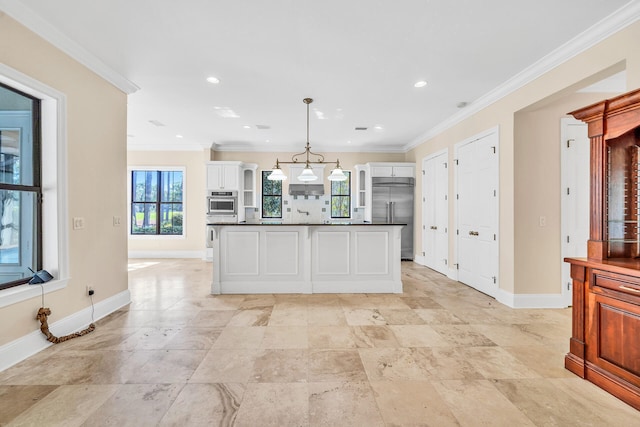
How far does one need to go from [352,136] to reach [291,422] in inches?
223

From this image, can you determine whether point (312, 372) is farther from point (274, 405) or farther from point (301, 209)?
point (301, 209)

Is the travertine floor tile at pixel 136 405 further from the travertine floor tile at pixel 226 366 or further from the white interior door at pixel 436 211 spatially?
the white interior door at pixel 436 211

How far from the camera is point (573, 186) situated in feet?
12.1

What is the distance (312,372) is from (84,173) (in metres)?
3.11

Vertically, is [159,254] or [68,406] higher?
[159,254]

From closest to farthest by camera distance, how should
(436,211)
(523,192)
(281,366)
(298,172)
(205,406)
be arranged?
(205,406) → (281,366) → (523,192) → (436,211) → (298,172)

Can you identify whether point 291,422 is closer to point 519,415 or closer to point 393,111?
point 519,415

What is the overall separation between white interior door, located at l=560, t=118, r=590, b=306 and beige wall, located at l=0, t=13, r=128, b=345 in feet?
18.5

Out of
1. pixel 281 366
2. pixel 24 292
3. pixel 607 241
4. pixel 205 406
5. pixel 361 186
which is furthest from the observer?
pixel 361 186

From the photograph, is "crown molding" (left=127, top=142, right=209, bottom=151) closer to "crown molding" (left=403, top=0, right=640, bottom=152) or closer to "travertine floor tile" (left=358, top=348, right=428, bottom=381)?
"crown molding" (left=403, top=0, right=640, bottom=152)

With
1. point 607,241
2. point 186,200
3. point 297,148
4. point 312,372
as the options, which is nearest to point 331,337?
point 312,372

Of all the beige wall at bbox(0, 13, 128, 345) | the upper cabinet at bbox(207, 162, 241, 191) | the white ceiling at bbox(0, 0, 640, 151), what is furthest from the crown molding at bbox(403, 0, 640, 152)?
the upper cabinet at bbox(207, 162, 241, 191)

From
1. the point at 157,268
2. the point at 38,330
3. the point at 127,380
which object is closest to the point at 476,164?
the point at 127,380

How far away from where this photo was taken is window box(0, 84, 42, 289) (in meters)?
2.53
